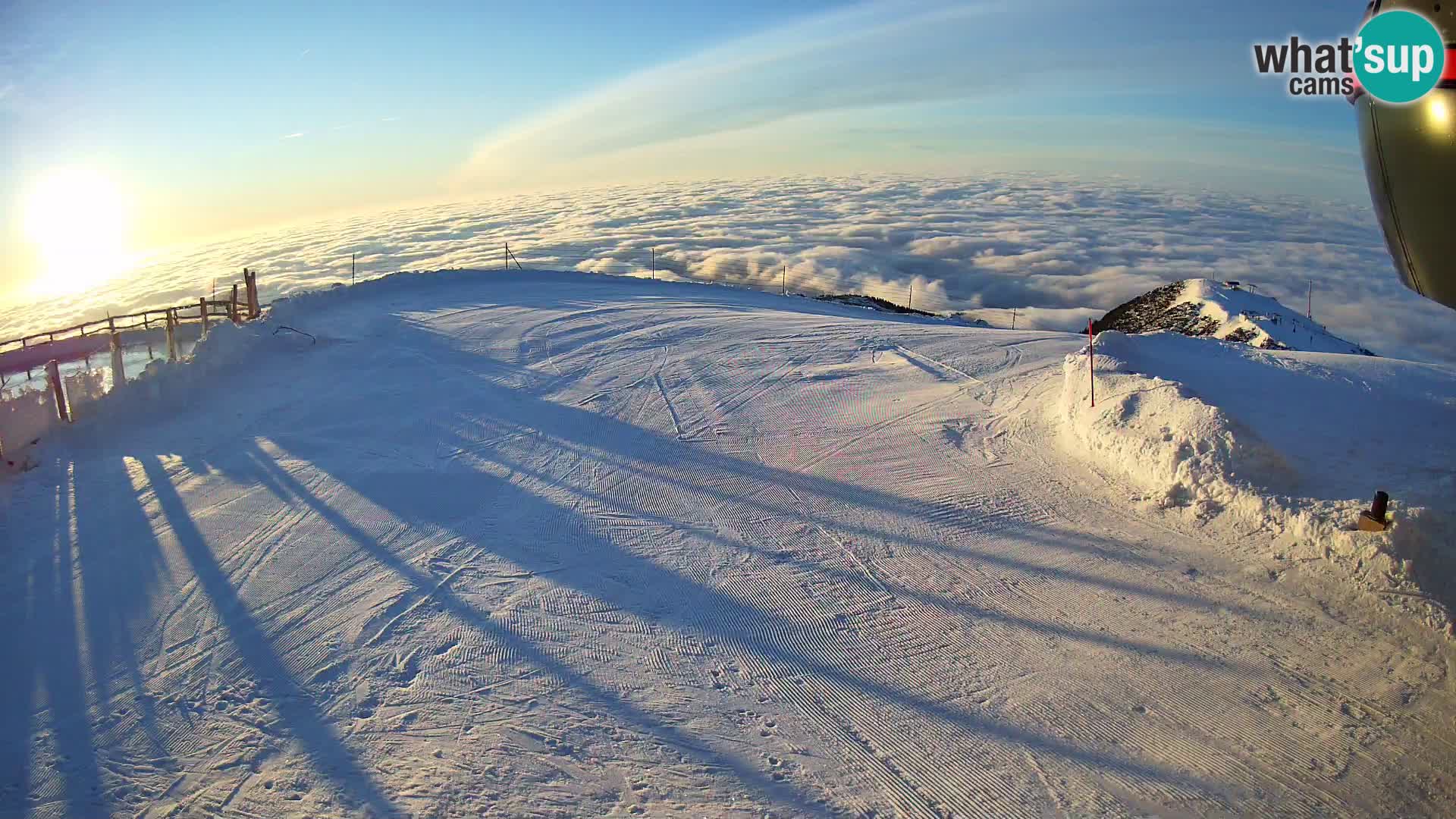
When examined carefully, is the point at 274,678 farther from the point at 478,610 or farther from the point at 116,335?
the point at 116,335

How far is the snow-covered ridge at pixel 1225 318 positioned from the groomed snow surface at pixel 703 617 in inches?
390

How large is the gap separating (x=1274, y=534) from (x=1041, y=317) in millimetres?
49066

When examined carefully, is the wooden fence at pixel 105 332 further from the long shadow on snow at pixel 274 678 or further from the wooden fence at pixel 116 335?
the long shadow on snow at pixel 274 678

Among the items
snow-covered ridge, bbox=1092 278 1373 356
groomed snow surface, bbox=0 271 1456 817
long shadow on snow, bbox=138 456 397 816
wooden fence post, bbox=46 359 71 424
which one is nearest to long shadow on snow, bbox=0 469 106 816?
groomed snow surface, bbox=0 271 1456 817

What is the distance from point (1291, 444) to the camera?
7918 millimetres

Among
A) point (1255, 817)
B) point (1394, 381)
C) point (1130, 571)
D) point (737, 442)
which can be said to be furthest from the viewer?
point (737, 442)

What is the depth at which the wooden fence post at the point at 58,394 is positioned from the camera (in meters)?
11.7

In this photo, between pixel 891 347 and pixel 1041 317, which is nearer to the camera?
pixel 891 347

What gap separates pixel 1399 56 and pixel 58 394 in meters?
16.0

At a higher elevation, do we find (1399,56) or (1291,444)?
(1399,56)

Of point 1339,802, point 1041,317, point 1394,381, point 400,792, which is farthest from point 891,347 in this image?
point 1041,317

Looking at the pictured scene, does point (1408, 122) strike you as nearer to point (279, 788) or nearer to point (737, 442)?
point (737, 442)

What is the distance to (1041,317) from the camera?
52.7 metres

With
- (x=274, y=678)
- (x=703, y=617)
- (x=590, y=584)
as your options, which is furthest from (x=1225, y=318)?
(x=274, y=678)
